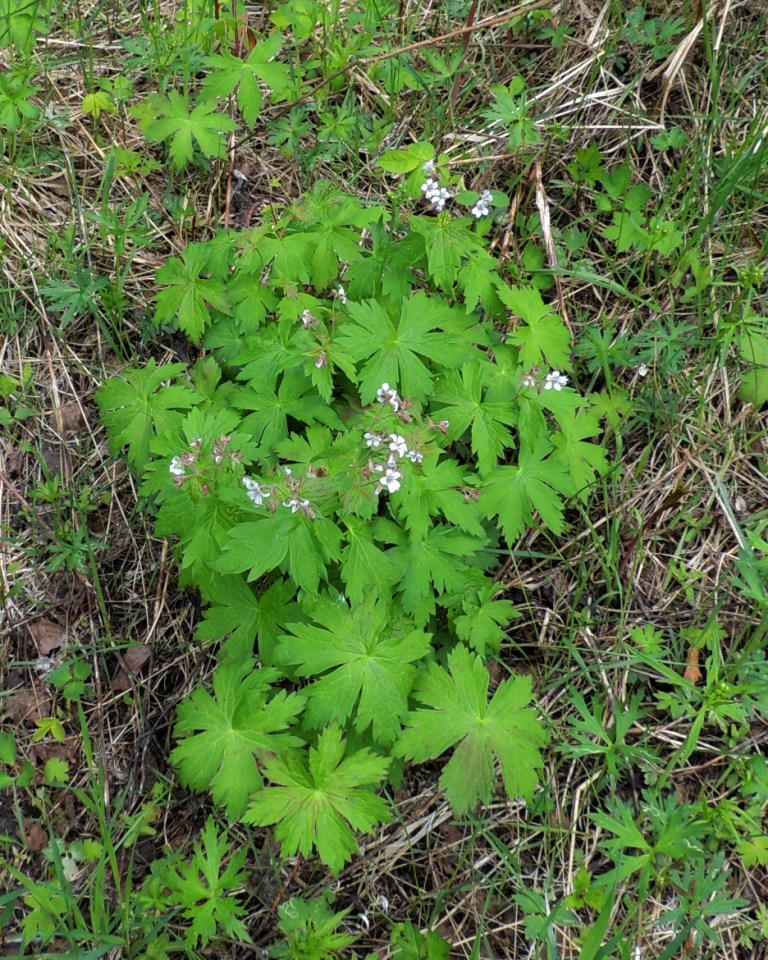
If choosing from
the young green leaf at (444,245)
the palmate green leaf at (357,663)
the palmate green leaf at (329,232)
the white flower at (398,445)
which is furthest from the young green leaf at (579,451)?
the palmate green leaf at (329,232)

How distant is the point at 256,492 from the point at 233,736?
89 cm

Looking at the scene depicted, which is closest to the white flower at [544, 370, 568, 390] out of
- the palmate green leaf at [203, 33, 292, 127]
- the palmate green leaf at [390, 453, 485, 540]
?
the palmate green leaf at [390, 453, 485, 540]

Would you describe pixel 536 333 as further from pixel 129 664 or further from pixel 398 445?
pixel 129 664

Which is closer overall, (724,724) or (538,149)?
(724,724)

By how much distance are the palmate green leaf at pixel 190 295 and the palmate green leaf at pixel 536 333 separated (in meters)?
1.22

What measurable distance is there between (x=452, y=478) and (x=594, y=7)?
299 centimetres

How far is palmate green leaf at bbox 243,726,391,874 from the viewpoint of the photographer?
99.3 inches

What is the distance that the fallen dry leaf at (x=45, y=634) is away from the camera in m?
3.27

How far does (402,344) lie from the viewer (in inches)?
120

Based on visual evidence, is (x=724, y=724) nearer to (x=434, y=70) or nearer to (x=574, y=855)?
(x=574, y=855)

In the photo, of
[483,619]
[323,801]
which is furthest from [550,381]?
[323,801]

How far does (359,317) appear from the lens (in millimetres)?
3039

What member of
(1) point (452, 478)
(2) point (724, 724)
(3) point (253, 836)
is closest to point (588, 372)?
(1) point (452, 478)

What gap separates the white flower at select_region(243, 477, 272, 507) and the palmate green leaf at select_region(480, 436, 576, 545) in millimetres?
929
